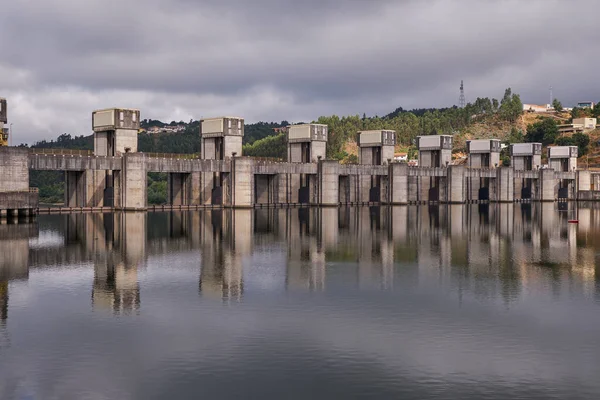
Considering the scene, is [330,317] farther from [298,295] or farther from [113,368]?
[113,368]

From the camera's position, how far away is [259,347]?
81.7 feet

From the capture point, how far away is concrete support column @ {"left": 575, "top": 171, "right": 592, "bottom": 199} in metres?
186

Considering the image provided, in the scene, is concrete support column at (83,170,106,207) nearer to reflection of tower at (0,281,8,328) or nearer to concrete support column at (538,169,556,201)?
reflection of tower at (0,281,8,328)

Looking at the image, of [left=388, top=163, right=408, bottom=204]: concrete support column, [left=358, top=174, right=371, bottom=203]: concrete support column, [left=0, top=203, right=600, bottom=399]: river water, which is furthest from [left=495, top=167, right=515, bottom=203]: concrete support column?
[left=0, top=203, right=600, bottom=399]: river water

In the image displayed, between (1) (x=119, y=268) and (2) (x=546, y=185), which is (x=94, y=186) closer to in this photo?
(1) (x=119, y=268)

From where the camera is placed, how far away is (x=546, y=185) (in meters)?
172

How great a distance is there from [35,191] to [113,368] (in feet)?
226

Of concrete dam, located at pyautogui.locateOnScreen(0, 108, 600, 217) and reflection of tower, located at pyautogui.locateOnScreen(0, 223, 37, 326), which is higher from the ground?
concrete dam, located at pyautogui.locateOnScreen(0, 108, 600, 217)

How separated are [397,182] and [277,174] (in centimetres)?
2659

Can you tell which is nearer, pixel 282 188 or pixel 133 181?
pixel 133 181

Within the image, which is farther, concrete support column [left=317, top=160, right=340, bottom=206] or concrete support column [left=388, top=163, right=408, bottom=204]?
concrete support column [left=388, top=163, right=408, bottom=204]

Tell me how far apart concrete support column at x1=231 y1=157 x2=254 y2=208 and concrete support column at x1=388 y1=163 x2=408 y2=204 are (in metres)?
35.5

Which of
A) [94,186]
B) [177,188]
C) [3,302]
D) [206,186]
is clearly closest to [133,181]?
[94,186]

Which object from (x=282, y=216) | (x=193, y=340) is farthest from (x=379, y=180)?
(x=193, y=340)
